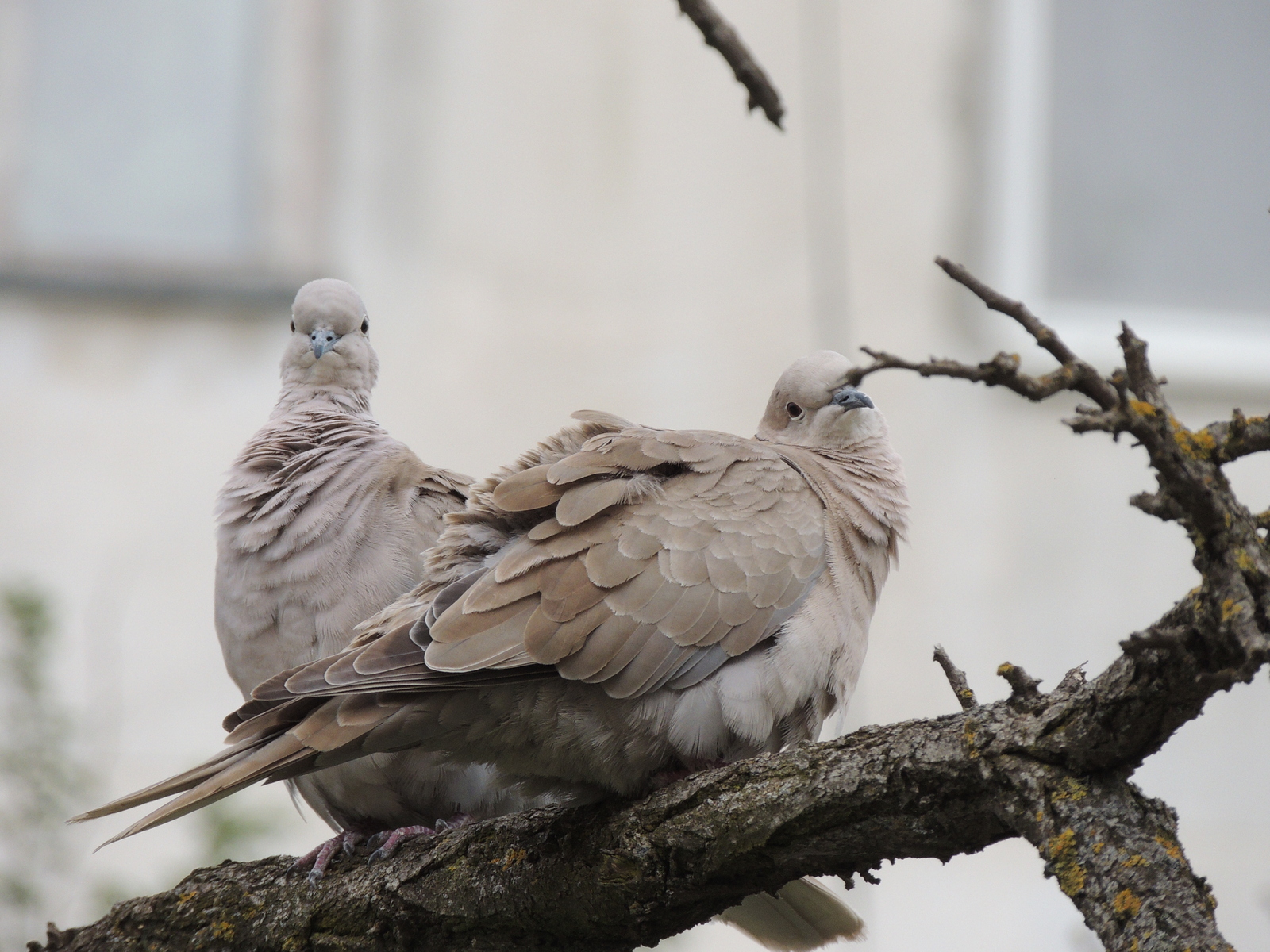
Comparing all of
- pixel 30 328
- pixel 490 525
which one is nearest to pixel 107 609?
→ pixel 30 328

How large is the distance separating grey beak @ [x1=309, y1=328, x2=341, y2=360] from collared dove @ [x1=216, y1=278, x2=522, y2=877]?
282mm

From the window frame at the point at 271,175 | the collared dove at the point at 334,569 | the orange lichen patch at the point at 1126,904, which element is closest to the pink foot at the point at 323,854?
the collared dove at the point at 334,569

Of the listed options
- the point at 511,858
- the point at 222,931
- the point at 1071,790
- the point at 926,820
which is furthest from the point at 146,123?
the point at 1071,790

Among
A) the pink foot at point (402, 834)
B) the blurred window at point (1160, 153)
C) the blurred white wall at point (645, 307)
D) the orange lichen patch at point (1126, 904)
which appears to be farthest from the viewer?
the blurred window at point (1160, 153)

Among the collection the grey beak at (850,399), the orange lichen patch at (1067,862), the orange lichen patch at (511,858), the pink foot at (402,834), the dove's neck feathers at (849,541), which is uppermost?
the grey beak at (850,399)

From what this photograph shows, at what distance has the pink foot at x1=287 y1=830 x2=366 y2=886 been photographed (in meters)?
2.76

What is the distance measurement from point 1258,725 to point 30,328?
6.28 meters

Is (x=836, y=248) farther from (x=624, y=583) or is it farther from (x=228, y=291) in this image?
(x=624, y=583)

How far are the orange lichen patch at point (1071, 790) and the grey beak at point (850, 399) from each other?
1399 millimetres

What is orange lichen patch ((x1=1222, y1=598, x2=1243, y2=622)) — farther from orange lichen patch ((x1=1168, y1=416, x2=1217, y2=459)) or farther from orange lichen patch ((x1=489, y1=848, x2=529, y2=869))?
orange lichen patch ((x1=489, y1=848, x2=529, y2=869))

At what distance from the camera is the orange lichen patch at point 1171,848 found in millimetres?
1648

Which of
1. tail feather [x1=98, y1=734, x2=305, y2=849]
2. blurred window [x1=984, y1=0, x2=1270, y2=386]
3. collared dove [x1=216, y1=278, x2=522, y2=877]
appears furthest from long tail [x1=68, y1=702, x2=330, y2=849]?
blurred window [x1=984, y1=0, x2=1270, y2=386]

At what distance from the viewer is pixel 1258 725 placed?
6.96m

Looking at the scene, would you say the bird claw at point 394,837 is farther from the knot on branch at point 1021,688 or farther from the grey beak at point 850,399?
the knot on branch at point 1021,688
